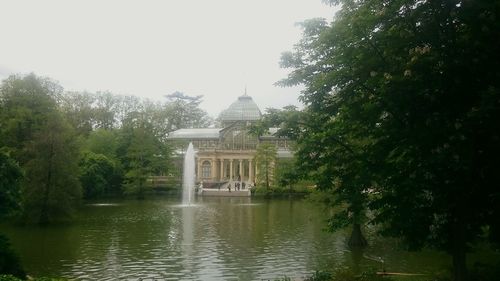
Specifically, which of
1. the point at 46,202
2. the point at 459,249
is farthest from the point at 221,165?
the point at 459,249

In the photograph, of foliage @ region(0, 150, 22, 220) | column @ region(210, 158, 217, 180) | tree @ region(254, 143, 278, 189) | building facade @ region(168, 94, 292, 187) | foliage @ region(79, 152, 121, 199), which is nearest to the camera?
foliage @ region(0, 150, 22, 220)

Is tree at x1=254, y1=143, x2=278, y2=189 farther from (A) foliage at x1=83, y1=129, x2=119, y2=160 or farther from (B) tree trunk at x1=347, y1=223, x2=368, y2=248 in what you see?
(B) tree trunk at x1=347, y1=223, x2=368, y2=248

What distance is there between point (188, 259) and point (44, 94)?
29.0 m

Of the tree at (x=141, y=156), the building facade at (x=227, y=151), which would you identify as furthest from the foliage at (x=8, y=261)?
the building facade at (x=227, y=151)

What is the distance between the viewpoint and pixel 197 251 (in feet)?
60.8

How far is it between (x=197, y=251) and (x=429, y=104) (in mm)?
12068

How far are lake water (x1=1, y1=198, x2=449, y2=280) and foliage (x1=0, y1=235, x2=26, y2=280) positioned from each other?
7.53ft

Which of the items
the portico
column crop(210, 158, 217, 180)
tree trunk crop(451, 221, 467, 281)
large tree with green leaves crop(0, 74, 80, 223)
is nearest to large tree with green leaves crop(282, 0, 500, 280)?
tree trunk crop(451, 221, 467, 281)

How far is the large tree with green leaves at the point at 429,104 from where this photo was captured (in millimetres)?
8500

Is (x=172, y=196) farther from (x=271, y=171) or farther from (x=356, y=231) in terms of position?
(x=356, y=231)

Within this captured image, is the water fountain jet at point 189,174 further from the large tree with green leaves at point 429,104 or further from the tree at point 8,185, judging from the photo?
the large tree with green leaves at point 429,104

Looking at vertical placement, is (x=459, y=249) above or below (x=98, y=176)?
below

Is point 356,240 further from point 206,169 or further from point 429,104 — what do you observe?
point 206,169

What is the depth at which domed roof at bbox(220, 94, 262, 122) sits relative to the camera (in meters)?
81.8
